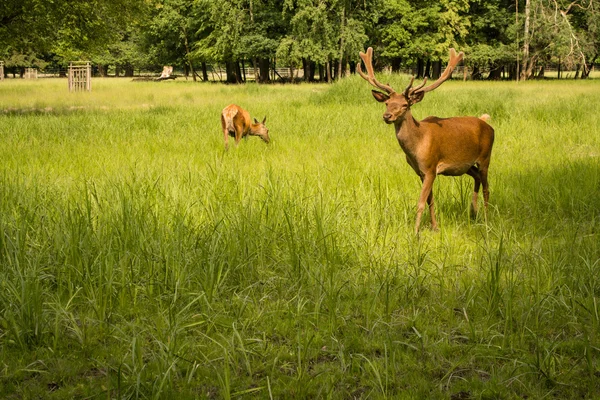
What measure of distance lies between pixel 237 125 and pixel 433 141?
5.53 m

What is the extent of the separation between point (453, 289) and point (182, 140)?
7.61 meters

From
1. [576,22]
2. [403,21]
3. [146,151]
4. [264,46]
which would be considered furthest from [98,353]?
[576,22]

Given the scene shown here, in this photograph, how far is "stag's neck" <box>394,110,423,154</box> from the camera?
5574mm

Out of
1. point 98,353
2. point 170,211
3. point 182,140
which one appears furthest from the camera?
point 182,140

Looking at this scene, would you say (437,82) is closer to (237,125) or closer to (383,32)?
(237,125)

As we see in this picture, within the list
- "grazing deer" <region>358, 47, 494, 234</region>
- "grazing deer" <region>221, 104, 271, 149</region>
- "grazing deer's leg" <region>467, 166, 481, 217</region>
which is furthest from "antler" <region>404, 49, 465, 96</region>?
"grazing deer" <region>221, 104, 271, 149</region>

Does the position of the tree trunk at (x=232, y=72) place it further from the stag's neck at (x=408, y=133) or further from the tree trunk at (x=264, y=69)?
the stag's neck at (x=408, y=133)

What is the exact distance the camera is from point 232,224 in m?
5.17

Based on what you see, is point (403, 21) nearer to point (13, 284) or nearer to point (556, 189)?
point (556, 189)

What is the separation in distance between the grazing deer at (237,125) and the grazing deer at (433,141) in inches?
184

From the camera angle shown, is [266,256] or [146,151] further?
[146,151]

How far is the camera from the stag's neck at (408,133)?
557 cm

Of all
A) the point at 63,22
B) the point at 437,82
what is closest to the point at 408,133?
the point at 437,82

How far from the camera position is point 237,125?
10.7 m
